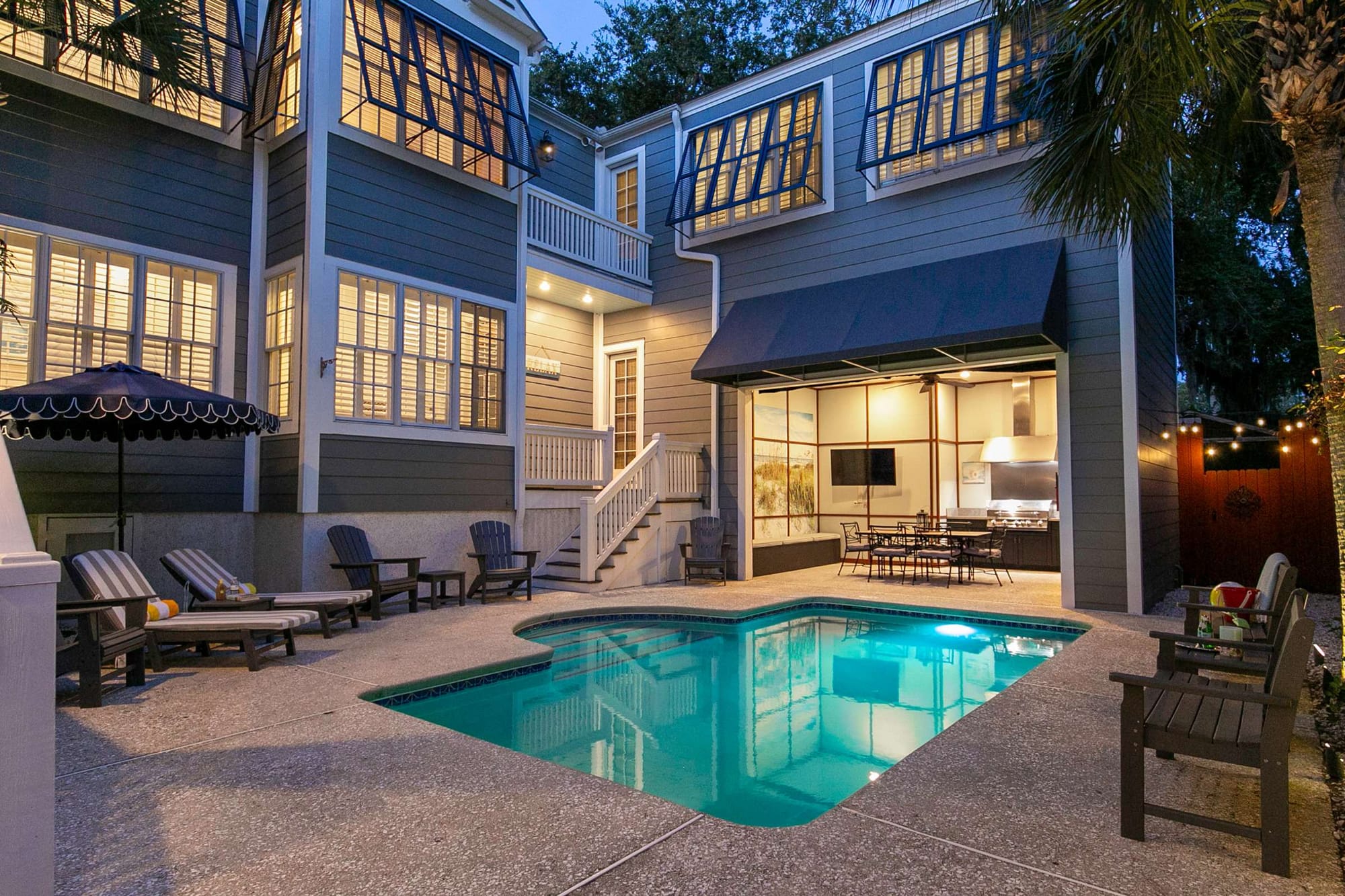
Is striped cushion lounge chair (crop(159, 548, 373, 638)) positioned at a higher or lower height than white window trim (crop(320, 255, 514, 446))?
lower

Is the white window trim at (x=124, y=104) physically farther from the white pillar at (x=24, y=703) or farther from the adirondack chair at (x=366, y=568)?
the white pillar at (x=24, y=703)

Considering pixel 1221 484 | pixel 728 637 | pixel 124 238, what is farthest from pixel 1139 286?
pixel 124 238

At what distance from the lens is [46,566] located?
206 cm

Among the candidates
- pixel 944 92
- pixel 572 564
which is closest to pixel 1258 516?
pixel 944 92

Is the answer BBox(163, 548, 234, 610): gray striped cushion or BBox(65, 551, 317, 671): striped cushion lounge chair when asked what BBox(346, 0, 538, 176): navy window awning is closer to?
BBox(163, 548, 234, 610): gray striped cushion

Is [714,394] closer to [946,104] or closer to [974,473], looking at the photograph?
[946,104]

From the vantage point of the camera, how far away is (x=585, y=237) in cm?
1152

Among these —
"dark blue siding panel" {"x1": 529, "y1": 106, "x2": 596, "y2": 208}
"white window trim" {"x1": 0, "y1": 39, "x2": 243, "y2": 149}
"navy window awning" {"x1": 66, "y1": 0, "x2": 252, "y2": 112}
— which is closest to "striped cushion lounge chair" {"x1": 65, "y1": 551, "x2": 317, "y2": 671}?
"navy window awning" {"x1": 66, "y1": 0, "x2": 252, "y2": 112}

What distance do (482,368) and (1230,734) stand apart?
851cm

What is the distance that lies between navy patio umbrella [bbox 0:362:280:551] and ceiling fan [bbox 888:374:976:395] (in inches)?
388

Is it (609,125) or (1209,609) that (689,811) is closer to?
(1209,609)

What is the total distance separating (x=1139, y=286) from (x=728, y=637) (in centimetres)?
619

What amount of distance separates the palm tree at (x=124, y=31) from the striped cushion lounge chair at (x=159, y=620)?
6.64ft

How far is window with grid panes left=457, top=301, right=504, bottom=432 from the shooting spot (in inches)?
379
